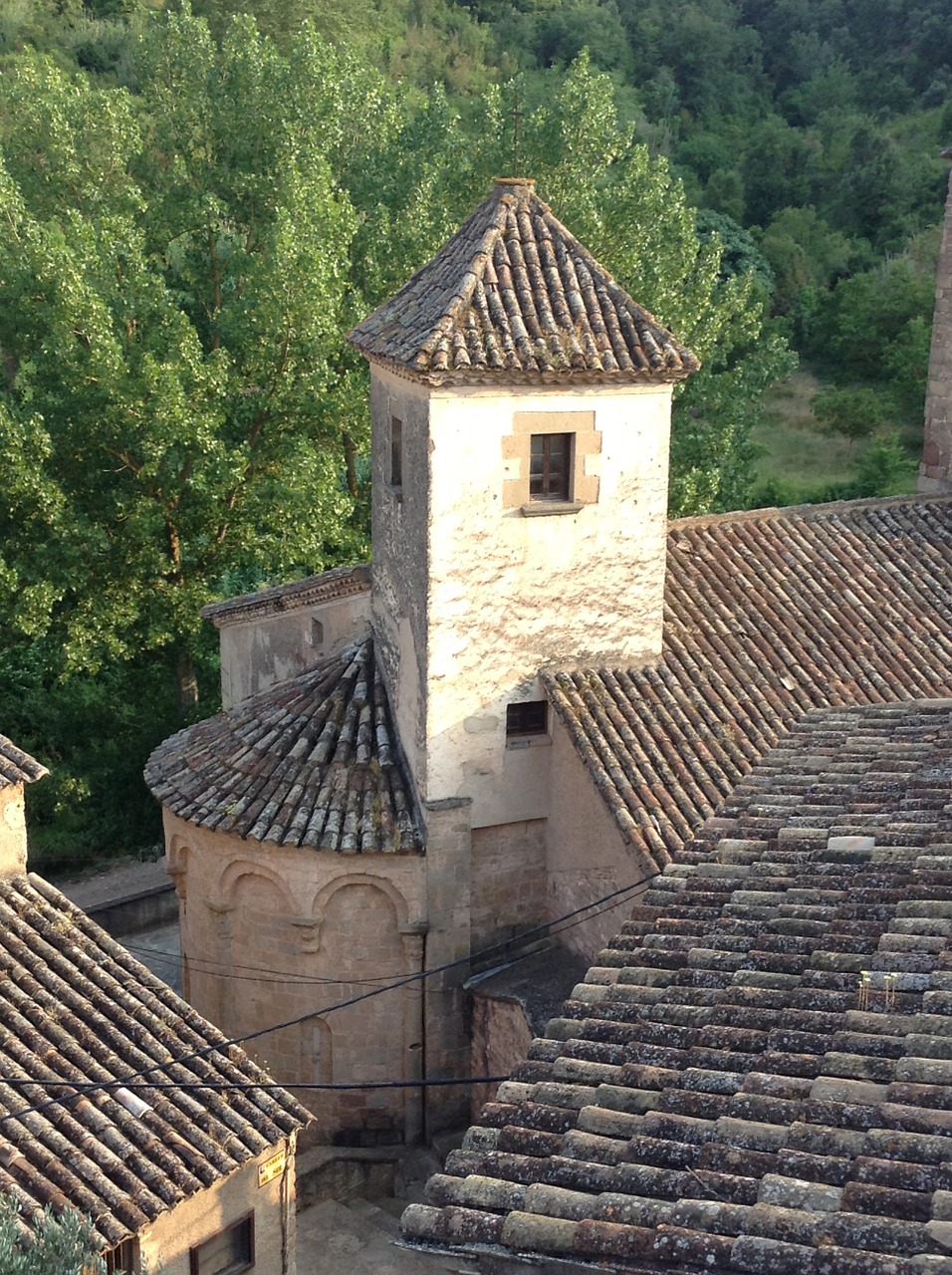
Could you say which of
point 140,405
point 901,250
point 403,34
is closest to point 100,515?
point 140,405

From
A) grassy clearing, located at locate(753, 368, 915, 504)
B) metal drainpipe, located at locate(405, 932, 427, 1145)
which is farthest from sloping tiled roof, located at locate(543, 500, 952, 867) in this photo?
grassy clearing, located at locate(753, 368, 915, 504)

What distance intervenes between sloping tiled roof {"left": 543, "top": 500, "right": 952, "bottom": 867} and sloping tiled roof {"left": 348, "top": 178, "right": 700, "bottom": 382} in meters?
3.37

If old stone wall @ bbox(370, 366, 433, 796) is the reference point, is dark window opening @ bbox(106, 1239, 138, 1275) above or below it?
below

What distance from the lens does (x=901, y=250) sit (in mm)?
49219

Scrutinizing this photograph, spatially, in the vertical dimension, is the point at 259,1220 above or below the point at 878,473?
below

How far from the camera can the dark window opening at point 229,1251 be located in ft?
42.4

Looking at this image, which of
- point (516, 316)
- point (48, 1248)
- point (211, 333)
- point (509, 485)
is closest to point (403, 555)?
point (509, 485)

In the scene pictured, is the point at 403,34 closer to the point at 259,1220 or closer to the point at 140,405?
the point at 140,405

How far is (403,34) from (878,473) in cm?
3134

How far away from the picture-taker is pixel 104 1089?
41.0ft

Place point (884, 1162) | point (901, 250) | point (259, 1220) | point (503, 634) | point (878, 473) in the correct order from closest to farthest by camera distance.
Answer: point (884, 1162), point (259, 1220), point (503, 634), point (878, 473), point (901, 250)

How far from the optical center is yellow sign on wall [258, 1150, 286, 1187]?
1315 cm

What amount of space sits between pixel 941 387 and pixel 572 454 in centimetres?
885

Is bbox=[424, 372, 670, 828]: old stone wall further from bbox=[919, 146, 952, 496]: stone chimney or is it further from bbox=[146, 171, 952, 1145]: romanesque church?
bbox=[919, 146, 952, 496]: stone chimney
